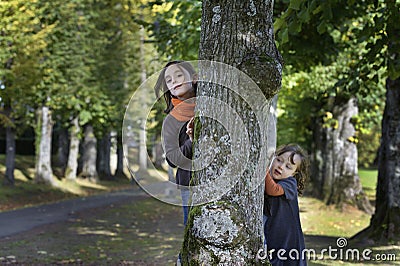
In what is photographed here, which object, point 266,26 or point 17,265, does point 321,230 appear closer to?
point 17,265

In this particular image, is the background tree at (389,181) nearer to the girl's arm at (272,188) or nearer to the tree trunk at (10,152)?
the girl's arm at (272,188)

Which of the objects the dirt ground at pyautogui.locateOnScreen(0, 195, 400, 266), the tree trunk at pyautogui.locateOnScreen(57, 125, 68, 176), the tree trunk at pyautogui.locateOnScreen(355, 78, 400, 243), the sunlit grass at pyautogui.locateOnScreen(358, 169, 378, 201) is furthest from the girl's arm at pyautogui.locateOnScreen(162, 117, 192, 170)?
the tree trunk at pyautogui.locateOnScreen(57, 125, 68, 176)

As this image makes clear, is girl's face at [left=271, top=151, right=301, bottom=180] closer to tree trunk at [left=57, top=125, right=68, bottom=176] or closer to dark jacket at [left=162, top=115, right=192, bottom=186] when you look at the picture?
dark jacket at [left=162, top=115, right=192, bottom=186]

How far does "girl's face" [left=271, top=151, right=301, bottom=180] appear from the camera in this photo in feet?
16.4

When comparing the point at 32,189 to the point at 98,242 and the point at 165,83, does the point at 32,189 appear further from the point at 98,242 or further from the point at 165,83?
the point at 165,83

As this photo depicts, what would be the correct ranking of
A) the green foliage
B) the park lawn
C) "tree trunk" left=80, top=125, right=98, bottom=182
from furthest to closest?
"tree trunk" left=80, top=125, right=98, bottom=182, the park lawn, the green foliage

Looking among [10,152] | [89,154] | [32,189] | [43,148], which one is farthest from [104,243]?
[89,154]

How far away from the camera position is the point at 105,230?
17188 millimetres

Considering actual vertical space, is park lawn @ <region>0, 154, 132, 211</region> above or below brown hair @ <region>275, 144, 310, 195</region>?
below

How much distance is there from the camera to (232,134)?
418cm

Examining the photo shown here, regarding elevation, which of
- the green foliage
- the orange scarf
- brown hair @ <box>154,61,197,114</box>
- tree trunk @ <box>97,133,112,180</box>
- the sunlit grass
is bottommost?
the sunlit grass

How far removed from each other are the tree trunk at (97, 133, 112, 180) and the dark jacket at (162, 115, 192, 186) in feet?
136

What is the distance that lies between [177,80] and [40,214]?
17654mm

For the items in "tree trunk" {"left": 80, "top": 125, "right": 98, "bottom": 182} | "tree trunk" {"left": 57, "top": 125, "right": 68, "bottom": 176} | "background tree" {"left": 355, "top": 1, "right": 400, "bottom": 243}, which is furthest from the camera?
"tree trunk" {"left": 57, "top": 125, "right": 68, "bottom": 176}
